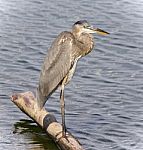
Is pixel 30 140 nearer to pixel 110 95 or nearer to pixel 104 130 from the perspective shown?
pixel 104 130

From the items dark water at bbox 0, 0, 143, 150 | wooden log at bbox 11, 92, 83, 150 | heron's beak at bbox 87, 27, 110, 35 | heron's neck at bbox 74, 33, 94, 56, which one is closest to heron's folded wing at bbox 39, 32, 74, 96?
heron's neck at bbox 74, 33, 94, 56

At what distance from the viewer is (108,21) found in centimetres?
1684

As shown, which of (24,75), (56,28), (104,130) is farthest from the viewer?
(56,28)

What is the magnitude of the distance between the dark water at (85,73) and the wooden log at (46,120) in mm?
265

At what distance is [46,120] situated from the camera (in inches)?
399

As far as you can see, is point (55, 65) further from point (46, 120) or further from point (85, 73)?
point (85, 73)

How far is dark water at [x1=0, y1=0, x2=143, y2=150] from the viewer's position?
413 inches

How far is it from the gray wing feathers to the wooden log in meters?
0.33

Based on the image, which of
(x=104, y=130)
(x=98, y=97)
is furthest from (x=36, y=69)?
(x=104, y=130)

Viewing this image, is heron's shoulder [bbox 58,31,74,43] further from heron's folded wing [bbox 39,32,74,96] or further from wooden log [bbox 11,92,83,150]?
wooden log [bbox 11,92,83,150]

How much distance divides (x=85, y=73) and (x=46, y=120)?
129 inches

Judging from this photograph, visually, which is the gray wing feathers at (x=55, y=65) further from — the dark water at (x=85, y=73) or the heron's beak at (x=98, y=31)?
the dark water at (x=85, y=73)

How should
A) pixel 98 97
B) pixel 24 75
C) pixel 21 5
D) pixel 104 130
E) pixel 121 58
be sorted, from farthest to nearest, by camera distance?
pixel 21 5
pixel 121 58
pixel 24 75
pixel 98 97
pixel 104 130

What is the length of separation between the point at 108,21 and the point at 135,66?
3364 mm
